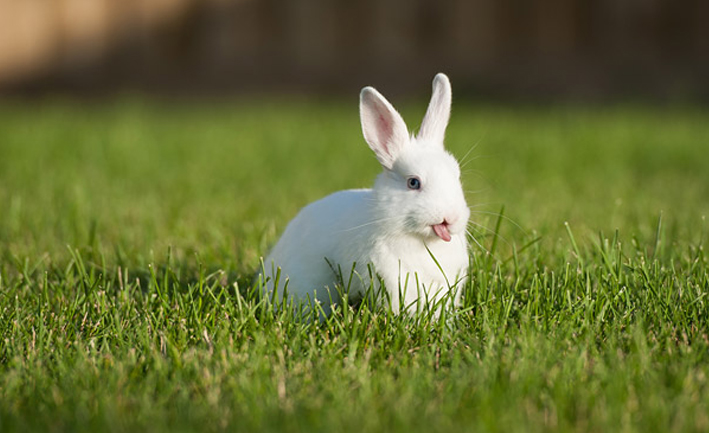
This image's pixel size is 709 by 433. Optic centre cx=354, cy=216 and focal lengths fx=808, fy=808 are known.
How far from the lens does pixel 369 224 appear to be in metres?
2.21

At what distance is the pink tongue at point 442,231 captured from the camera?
2135mm

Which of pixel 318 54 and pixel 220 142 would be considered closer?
pixel 220 142

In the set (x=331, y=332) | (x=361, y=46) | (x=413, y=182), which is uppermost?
(x=413, y=182)

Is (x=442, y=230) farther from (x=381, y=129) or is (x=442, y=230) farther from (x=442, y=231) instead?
(x=381, y=129)

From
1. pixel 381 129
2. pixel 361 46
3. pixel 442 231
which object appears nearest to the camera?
pixel 442 231

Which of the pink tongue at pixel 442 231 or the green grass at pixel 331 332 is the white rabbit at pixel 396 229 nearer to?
the pink tongue at pixel 442 231

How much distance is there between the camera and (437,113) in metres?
2.36

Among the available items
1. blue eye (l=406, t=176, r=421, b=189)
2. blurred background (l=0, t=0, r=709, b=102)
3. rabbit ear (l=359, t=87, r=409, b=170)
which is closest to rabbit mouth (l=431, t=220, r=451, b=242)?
blue eye (l=406, t=176, r=421, b=189)

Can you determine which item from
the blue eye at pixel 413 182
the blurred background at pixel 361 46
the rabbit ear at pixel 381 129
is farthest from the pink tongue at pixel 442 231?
the blurred background at pixel 361 46

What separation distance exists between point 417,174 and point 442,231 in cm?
17

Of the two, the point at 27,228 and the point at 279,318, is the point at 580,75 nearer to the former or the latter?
the point at 27,228

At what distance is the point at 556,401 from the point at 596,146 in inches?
171

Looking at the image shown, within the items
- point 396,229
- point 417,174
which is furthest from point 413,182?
point 396,229

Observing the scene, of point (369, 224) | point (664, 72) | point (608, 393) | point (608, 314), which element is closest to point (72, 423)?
point (369, 224)
